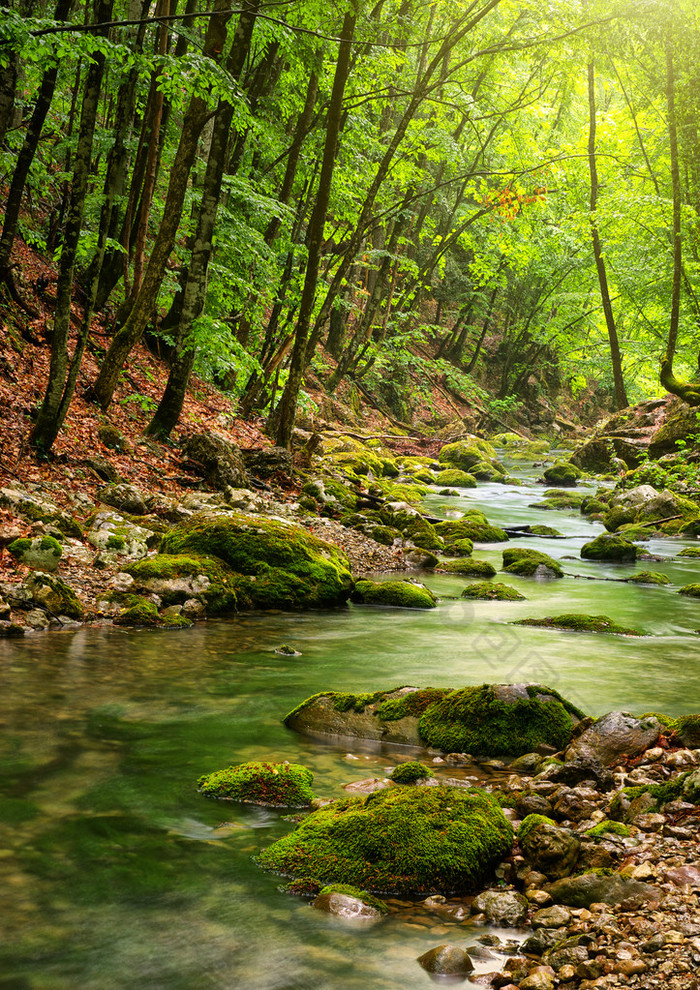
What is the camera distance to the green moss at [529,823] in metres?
3.85

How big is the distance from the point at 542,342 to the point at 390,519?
32611 millimetres

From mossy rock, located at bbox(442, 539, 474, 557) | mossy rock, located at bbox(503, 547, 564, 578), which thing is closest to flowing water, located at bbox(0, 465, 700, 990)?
mossy rock, located at bbox(503, 547, 564, 578)

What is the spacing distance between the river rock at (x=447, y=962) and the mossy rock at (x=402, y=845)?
56 centimetres

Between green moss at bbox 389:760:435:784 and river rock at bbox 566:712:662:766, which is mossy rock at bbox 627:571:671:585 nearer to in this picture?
river rock at bbox 566:712:662:766

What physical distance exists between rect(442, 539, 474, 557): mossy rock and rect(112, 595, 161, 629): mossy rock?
7631mm

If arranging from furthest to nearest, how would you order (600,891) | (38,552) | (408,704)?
(38,552), (408,704), (600,891)

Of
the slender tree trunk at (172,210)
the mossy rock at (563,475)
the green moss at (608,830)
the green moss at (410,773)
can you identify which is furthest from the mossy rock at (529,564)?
the mossy rock at (563,475)

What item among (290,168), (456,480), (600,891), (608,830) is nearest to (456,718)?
(608,830)

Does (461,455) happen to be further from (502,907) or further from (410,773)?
(502,907)

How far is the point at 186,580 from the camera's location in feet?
→ 28.9

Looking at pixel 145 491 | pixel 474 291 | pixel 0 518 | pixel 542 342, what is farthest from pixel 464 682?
pixel 542 342

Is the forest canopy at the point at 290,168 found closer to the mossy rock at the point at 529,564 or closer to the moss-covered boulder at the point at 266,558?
the moss-covered boulder at the point at 266,558

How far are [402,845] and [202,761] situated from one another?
1.81 m

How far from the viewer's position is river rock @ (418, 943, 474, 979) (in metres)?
2.98
